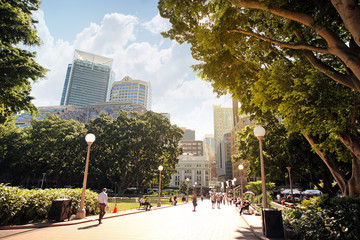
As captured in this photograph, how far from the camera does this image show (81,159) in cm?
4000

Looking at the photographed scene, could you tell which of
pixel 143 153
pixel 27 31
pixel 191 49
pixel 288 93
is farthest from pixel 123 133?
pixel 288 93

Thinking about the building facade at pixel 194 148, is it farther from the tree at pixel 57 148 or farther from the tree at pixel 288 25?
the tree at pixel 288 25

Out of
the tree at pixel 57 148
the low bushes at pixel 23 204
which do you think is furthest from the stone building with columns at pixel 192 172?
the low bushes at pixel 23 204

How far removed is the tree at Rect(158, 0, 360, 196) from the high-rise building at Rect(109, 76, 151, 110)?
Answer: 161 metres

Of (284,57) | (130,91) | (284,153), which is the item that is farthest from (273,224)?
(130,91)

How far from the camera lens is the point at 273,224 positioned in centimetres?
733

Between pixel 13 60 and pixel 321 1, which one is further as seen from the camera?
pixel 13 60

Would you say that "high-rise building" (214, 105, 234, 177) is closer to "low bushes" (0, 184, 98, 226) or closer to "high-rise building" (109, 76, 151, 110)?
"high-rise building" (109, 76, 151, 110)

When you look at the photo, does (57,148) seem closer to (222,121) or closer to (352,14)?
(352,14)

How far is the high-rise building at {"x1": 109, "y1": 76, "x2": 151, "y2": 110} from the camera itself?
171m

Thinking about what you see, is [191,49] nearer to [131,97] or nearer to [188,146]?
[188,146]

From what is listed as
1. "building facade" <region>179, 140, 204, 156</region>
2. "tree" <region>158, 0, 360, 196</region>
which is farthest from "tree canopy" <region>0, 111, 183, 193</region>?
"building facade" <region>179, 140, 204, 156</region>

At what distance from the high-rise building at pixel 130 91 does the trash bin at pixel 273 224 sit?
16587cm

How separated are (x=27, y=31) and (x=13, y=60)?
233 centimetres
